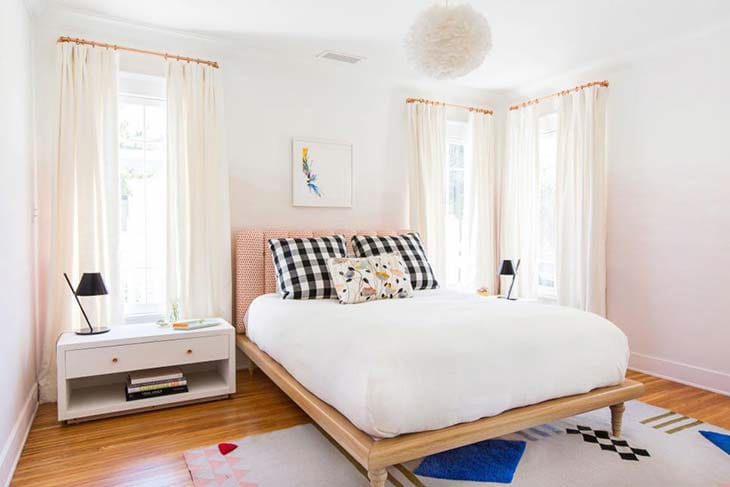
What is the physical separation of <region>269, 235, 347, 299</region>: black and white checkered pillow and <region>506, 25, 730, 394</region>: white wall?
2372 mm

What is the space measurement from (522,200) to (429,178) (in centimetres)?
99

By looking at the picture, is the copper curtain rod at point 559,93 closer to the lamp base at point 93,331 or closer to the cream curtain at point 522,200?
the cream curtain at point 522,200

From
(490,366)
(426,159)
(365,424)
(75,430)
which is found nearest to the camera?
(365,424)

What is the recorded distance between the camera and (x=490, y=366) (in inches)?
84.0

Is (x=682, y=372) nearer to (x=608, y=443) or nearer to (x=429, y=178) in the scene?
(x=608, y=443)

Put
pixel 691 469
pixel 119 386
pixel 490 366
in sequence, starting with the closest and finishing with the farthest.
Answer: pixel 490 366
pixel 691 469
pixel 119 386

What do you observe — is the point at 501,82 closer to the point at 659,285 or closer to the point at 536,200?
the point at 536,200

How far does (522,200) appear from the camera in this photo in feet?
16.1

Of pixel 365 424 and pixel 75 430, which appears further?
pixel 75 430

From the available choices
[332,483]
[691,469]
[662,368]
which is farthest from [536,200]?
[332,483]

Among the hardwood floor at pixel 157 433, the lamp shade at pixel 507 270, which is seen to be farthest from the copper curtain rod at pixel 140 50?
the lamp shade at pixel 507 270

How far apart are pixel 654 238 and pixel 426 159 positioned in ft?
6.73

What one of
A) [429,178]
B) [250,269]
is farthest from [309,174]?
[429,178]

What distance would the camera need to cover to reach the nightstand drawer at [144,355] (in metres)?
2.84
